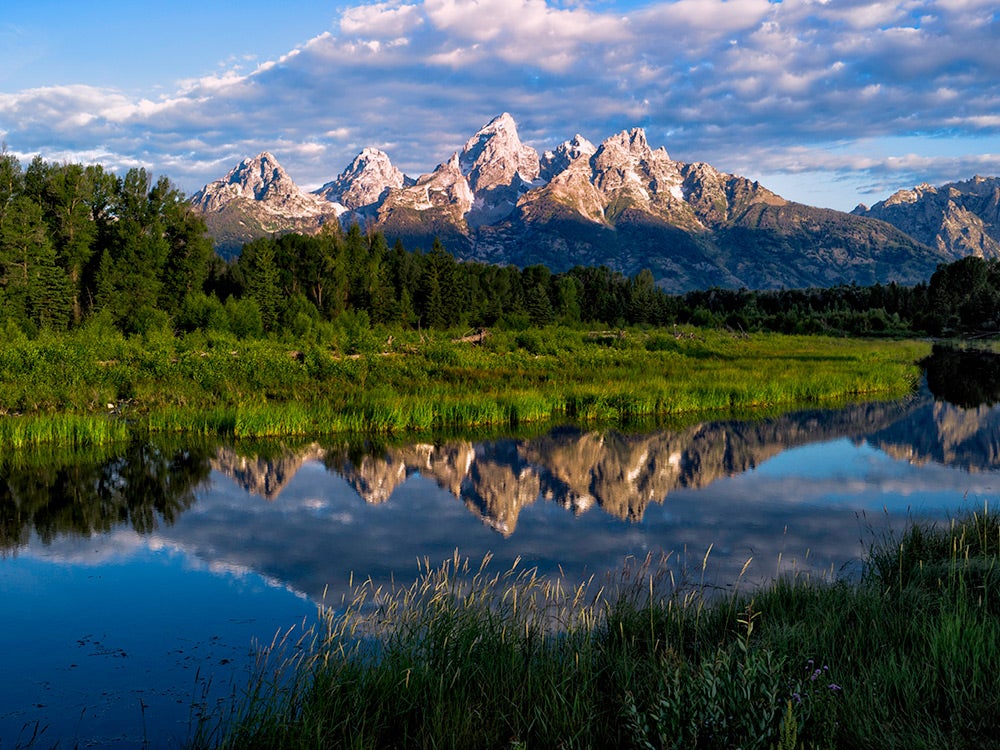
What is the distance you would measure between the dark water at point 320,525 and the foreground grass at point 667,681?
2008 millimetres

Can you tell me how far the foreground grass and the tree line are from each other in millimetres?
44943

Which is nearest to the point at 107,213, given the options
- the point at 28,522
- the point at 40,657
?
the point at 28,522

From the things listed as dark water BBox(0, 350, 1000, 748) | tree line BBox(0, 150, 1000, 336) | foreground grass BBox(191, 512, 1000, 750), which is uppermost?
tree line BBox(0, 150, 1000, 336)

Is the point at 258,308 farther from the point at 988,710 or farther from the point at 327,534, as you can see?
the point at 988,710

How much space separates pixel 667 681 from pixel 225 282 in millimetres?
72115

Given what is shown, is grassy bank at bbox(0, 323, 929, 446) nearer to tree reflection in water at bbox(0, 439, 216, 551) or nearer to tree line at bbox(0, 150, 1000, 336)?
tree reflection in water at bbox(0, 439, 216, 551)

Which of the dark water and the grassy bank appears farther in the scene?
the grassy bank

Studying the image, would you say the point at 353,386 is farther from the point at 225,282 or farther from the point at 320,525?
the point at 225,282

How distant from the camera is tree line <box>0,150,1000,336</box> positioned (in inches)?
2004

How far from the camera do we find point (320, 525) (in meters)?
15.8

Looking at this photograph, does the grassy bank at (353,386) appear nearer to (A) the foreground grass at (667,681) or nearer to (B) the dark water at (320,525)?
(B) the dark water at (320,525)

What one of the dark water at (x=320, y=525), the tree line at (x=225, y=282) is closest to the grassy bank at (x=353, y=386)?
the dark water at (x=320, y=525)

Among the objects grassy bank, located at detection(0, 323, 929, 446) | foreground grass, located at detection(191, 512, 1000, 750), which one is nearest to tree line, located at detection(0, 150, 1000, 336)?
grassy bank, located at detection(0, 323, 929, 446)

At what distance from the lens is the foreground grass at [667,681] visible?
231 inches
